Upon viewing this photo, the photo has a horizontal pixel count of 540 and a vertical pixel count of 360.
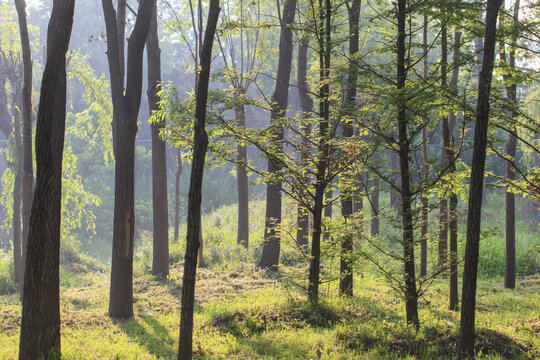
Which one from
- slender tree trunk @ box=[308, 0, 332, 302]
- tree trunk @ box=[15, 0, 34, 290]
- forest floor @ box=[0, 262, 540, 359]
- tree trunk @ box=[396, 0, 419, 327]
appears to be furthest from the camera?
tree trunk @ box=[15, 0, 34, 290]

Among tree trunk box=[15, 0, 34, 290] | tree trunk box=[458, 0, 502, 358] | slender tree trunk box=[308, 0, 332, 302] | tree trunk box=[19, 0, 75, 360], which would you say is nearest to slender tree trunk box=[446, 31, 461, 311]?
tree trunk box=[458, 0, 502, 358]

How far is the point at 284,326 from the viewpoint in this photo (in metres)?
7.68

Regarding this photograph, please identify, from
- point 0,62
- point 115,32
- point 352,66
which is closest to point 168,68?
A: point 0,62

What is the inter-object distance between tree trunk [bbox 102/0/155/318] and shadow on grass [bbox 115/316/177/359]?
22.0 inches

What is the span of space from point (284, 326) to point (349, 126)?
4119 millimetres

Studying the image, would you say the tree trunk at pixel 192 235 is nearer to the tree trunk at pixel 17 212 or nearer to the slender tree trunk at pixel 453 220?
the slender tree trunk at pixel 453 220

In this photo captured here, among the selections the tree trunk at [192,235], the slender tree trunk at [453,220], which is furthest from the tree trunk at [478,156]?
the tree trunk at [192,235]

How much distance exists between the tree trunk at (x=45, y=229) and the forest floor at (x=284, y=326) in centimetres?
49

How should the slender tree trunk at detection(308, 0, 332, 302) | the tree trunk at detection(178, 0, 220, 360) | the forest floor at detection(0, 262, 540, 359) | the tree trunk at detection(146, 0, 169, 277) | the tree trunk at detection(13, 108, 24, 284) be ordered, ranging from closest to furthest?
the tree trunk at detection(178, 0, 220, 360)
the forest floor at detection(0, 262, 540, 359)
the slender tree trunk at detection(308, 0, 332, 302)
the tree trunk at detection(146, 0, 169, 277)
the tree trunk at detection(13, 108, 24, 284)

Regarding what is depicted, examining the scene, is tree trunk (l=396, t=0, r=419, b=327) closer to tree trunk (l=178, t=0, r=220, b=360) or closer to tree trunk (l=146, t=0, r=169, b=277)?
tree trunk (l=178, t=0, r=220, b=360)

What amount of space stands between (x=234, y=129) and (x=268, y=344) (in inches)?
139

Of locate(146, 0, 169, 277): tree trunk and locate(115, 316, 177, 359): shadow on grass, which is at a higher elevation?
locate(146, 0, 169, 277): tree trunk

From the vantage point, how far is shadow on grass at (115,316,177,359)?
7.00 m

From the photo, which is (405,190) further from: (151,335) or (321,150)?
(151,335)
